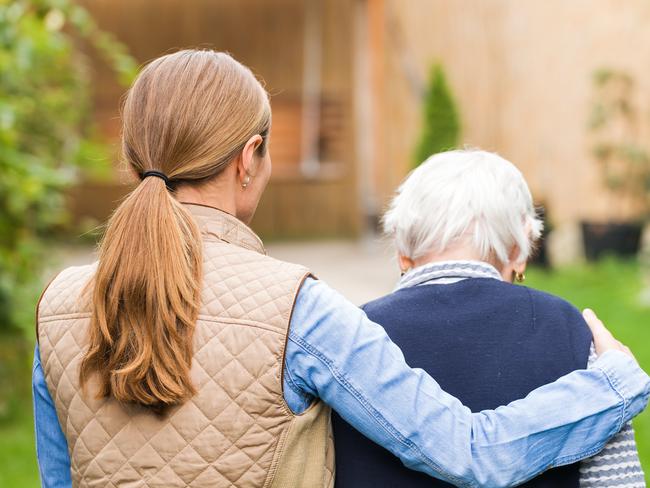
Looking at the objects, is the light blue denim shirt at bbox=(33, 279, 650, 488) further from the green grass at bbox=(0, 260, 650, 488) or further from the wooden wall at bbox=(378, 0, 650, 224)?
the wooden wall at bbox=(378, 0, 650, 224)

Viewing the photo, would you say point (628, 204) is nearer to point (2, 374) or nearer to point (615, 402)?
point (2, 374)

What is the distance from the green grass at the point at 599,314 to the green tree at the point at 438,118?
67.6 inches

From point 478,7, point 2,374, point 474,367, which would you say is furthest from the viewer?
point 478,7

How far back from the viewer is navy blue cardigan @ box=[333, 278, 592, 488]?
1808 millimetres

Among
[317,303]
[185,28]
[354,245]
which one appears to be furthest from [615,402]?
[185,28]

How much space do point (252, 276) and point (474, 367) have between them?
50 cm

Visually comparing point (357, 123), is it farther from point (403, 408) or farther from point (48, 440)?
point (403, 408)

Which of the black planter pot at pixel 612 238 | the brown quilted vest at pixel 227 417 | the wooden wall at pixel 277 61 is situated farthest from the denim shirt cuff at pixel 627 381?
the wooden wall at pixel 277 61

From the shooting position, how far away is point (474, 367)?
71.6 inches

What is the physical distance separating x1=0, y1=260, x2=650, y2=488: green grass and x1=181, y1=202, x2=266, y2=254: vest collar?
2881 mm

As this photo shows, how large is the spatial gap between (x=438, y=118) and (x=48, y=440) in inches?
337

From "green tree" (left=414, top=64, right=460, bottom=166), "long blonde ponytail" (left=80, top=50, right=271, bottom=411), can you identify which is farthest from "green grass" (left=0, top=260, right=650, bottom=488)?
"long blonde ponytail" (left=80, top=50, right=271, bottom=411)

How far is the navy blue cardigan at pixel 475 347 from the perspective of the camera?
1.81 m

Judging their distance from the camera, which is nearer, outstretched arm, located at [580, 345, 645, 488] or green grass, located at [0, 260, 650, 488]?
outstretched arm, located at [580, 345, 645, 488]
